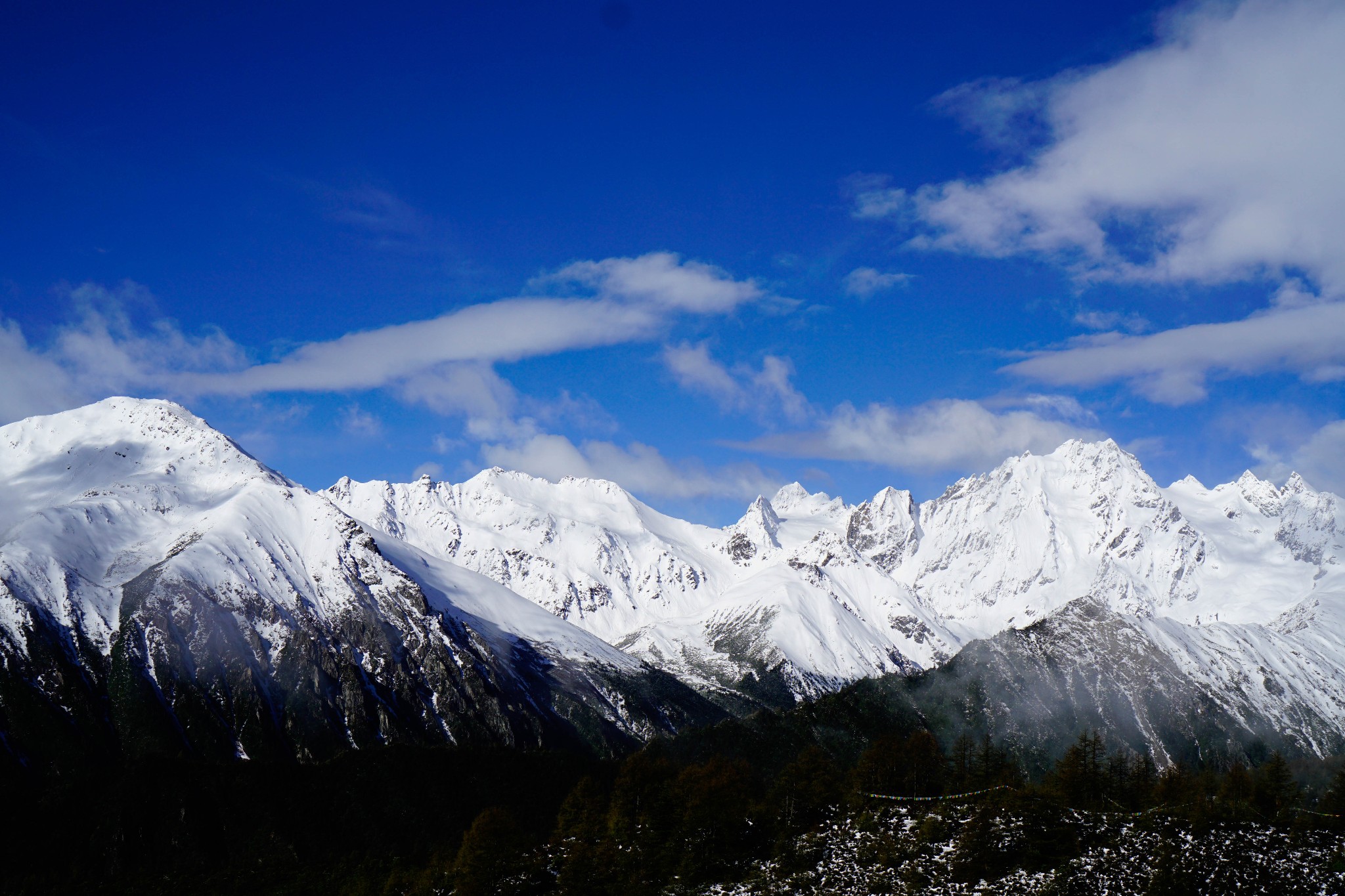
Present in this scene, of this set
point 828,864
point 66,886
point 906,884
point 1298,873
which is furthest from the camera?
point 66,886

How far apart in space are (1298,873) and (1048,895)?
921 inches

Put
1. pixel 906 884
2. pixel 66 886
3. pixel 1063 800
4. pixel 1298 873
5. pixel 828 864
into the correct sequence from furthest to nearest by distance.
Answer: pixel 66 886 → pixel 1063 800 → pixel 828 864 → pixel 906 884 → pixel 1298 873

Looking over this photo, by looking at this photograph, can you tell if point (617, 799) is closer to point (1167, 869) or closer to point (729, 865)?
point (729, 865)

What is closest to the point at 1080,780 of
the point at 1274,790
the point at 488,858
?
the point at 1274,790

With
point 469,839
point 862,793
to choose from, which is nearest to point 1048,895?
point 862,793

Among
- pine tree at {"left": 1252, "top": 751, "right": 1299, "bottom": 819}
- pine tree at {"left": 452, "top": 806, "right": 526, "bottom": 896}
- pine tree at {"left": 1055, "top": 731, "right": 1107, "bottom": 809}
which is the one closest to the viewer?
pine tree at {"left": 452, "top": 806, "right": 526, "bottom": 896}

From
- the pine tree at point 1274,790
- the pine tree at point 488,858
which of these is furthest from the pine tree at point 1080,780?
the pine tree at point 488,858

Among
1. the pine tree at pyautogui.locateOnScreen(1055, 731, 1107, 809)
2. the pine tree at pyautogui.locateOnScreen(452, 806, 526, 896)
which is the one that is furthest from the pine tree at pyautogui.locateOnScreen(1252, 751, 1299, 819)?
the pine tree at pyautogui.locateOnScreen(452, 806, 526, 896)

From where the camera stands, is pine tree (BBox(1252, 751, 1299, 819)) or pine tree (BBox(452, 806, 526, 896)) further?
pine tree (BBox(1252, 751, 1299, 819))

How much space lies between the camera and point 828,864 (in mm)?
123688

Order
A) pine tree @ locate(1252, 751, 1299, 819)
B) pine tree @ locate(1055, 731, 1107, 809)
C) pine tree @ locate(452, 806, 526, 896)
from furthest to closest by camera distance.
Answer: pine tree @ locate(1252, 751, 1299, 819), pine tree @ locate(1055, 731, 1107, 809), pine tree @ locate(452, 806, 526, 896)

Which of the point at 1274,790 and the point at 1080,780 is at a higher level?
the point at 1080,780

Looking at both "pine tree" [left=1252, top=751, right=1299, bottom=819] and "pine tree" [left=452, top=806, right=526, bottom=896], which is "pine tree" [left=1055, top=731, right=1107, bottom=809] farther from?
"pine tree" [left=452, top=806, right=526, bottom=896]

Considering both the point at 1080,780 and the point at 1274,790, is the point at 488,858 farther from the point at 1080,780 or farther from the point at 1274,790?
the point at 1274,790
